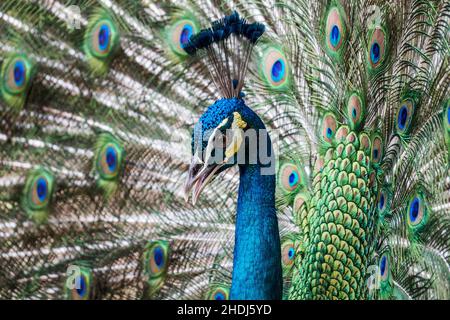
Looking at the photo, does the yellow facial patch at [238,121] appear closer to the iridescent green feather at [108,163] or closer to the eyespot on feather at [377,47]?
the iridescent green feather at [108,163]

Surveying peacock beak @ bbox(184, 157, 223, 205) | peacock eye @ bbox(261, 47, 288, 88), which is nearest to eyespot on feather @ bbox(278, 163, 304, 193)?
peacock eye @ bbox(261, 47, 288, 88)

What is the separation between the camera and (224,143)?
2.70 m

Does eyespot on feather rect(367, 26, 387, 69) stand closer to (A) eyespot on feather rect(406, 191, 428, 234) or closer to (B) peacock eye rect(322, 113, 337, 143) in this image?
(B) peacock eye rect(322, 113, 337, 143)

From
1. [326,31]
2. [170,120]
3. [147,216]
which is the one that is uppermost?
[326,31]

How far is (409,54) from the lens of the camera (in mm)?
3562

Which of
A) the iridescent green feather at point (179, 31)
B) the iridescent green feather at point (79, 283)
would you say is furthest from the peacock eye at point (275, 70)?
the iridescent green feather at point (79, 283)

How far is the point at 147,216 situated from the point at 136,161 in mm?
190

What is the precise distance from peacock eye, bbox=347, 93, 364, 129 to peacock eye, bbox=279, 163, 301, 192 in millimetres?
263

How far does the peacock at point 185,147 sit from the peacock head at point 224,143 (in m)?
0.24

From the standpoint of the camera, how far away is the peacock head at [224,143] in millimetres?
2613

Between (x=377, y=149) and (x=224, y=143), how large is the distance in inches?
33.0

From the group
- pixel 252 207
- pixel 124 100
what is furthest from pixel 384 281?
pixel 124 100

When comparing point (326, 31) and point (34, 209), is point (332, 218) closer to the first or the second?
point (326, 31)

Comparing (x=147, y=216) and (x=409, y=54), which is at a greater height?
(x=409, y=54)
